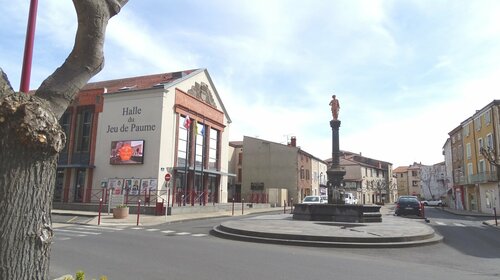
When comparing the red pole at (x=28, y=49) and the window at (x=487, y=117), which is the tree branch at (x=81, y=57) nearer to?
the red pole at (x=28, y=49)

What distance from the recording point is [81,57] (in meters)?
3.01

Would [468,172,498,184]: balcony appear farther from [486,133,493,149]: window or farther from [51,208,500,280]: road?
[51,208,500,280]: road

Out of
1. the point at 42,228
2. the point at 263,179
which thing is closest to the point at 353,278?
the point at 42,228

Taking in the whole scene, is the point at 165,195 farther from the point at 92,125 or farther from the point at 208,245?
the point at 208,245

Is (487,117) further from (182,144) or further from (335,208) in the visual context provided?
(182,144)

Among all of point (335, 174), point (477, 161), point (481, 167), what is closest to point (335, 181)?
point (335, 174)

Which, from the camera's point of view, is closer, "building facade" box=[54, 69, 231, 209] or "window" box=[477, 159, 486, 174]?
"building facade" box=[54, 69, 231, 209]

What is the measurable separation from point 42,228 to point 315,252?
31.0 feet

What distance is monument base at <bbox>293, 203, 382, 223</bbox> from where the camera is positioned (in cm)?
1994

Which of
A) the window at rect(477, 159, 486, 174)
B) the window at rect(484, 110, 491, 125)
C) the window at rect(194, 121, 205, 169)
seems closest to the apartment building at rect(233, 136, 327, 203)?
the window at rect(194, 121, 205, 169)

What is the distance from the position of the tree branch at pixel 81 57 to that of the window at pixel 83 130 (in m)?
31.9

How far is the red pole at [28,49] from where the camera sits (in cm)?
459

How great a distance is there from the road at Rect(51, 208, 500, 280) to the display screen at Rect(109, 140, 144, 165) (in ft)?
55.8

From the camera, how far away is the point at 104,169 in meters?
31.1
